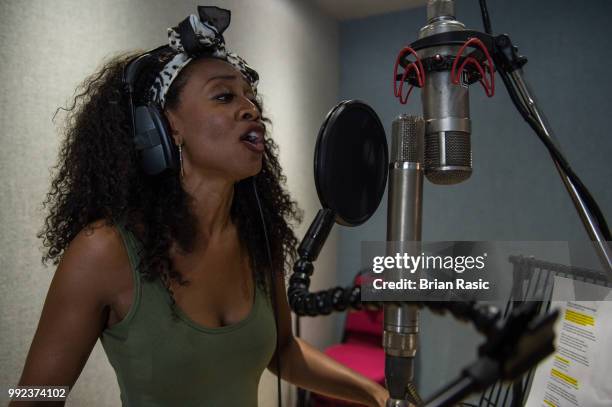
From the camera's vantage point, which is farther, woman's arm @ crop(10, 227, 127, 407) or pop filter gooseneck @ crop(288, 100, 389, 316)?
woman's arm @ crop(10, 227, 127, 407)

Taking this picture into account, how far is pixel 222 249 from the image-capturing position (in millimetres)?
982

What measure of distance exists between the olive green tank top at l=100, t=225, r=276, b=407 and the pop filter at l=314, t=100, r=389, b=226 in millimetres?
459

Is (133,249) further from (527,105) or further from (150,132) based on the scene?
(527,105)

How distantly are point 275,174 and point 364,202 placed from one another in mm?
697

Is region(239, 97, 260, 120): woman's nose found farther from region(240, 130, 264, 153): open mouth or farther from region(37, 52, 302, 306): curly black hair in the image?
region(37, 52, 302, 306): curly black hair

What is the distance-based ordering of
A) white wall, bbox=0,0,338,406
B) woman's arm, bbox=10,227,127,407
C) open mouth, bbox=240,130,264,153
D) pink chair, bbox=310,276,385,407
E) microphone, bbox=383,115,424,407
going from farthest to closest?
1. pink chair, bbox=310,276,385,407
2. white wall, bbox=0,0,338,406
3. open mouth, bbox=240,130,264,153
4. woman's arm, bbox=10,227,127,407
5. microphone, bbox=383,115,424,407

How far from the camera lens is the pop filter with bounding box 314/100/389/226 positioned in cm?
47

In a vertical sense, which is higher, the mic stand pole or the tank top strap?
the mic stand pole

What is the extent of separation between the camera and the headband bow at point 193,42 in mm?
823

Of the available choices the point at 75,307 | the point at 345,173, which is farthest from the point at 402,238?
the point at 75,307

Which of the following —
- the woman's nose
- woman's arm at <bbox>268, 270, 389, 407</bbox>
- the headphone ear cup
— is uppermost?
the woman's nose

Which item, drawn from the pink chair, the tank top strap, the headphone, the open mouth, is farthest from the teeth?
the pink chair

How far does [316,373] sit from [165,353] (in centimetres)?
31

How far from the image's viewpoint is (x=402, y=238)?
43 centimetres
